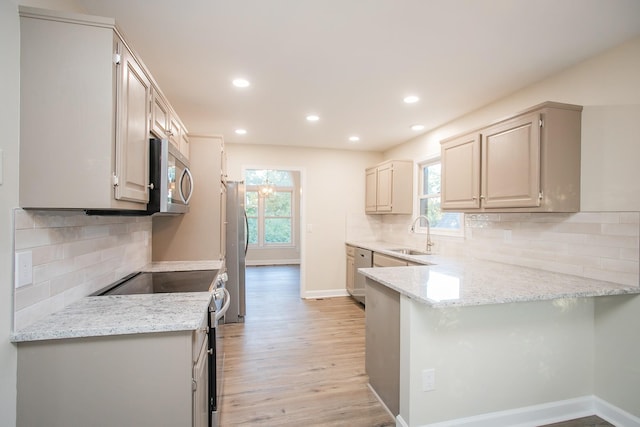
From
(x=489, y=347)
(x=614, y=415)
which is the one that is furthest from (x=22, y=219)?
(x=614, y=415)

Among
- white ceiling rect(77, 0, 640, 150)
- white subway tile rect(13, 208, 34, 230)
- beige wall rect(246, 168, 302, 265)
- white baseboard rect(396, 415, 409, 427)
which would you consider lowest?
white baseboard rect(396, 415, 409, 427)

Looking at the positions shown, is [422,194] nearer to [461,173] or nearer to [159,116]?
[461,173]

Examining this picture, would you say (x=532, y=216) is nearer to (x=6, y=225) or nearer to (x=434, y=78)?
(x=434, y=78)

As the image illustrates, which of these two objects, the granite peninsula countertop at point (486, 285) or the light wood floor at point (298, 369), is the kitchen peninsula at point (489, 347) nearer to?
the granite peninsula countertop at point (486, 285)

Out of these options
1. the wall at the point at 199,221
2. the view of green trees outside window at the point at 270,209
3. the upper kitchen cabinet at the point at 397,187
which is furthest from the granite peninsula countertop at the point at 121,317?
the view of green trees outside window at the point at 270,209

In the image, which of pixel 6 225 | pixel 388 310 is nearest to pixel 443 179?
pixel 388 310

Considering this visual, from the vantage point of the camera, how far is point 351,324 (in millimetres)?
3748

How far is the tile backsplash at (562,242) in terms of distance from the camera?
6.26ft

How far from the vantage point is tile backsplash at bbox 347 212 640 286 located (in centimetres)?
191

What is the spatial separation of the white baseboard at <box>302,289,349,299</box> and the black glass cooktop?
2.69m

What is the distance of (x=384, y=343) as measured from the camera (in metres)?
2.16

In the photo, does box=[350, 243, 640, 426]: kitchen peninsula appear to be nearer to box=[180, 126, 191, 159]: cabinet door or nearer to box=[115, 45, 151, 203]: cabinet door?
box=[115, 45, 151, 203]: cabinet door

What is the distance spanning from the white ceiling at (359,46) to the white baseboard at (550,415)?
2375 mm

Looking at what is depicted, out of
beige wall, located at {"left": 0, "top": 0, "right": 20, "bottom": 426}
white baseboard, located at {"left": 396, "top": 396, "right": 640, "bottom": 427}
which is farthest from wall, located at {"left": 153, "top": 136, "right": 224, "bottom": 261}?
white baseboard, located at {"left": 396, "top": 396, "right": 640, "bottom": 427}
